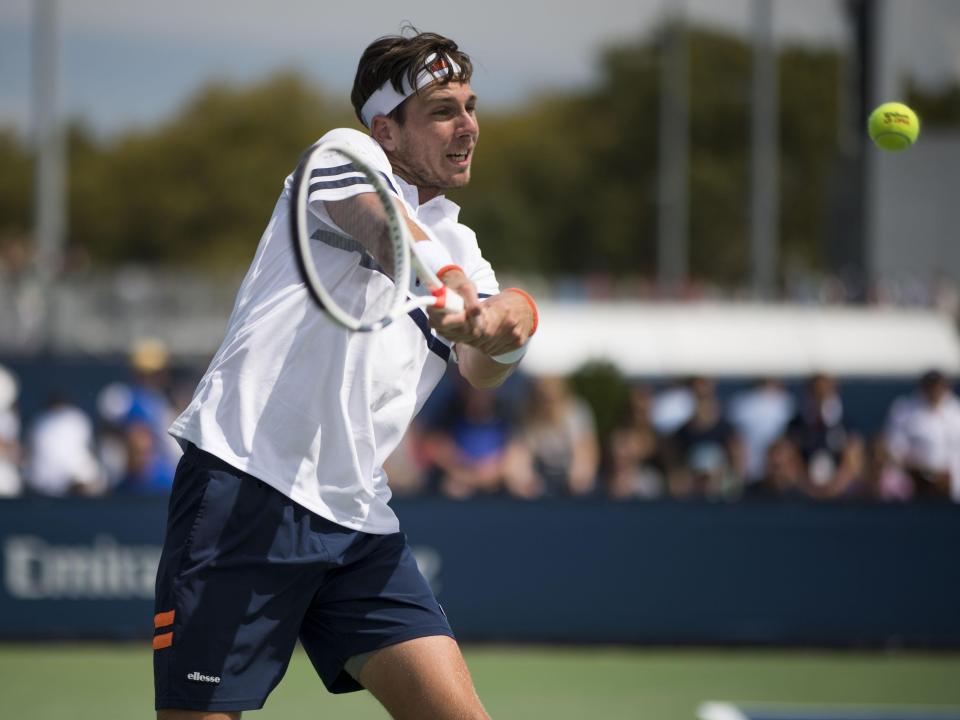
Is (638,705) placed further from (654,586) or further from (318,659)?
(318,659)

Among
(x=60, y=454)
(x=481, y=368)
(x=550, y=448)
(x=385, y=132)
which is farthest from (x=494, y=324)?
(x=60, y=454)

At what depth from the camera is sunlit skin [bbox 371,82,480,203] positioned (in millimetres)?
3553

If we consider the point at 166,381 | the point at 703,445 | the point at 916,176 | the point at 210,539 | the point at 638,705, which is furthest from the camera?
the point at 916,176

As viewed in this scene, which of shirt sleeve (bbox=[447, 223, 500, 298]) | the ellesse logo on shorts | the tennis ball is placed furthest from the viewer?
the tennis ball

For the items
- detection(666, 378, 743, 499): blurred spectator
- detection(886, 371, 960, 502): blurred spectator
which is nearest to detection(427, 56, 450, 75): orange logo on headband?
detection(666, 378, 743, 499): blurred spectator

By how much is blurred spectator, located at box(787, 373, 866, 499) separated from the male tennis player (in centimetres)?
690

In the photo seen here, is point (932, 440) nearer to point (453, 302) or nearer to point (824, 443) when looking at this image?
point (824, 443)

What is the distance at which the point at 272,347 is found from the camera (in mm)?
3467

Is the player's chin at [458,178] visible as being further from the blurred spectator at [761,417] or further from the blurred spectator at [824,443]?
the blurred spectator at [761,417]

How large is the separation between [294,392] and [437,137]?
27.7 inches

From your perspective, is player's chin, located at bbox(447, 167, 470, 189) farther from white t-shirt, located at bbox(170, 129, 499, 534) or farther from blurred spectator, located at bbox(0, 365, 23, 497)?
blurred spectator, located at bbox(0, 365, 23, 497)

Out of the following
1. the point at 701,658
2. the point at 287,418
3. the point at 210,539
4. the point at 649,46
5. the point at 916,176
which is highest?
Answer: the point at 649,46

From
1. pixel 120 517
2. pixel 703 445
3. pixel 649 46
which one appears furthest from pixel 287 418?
pixel 649 46

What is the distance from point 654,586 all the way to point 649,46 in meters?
47.6
